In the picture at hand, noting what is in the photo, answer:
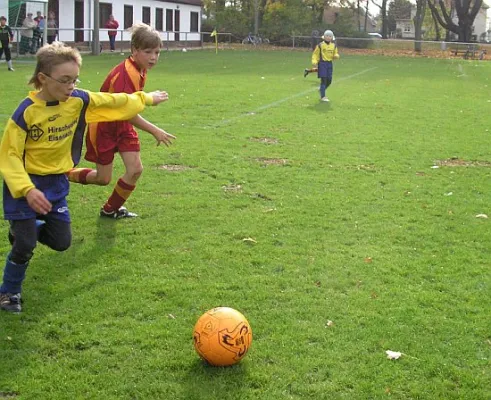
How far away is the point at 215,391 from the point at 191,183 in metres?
4.80

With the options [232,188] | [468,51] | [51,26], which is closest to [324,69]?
[232,188]

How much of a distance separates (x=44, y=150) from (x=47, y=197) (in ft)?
1.01

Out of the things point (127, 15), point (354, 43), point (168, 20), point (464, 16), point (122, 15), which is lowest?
point (354, 43)

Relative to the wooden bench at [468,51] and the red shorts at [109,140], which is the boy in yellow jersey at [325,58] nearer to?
the red shorts at [109,140]

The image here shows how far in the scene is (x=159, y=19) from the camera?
49875mm

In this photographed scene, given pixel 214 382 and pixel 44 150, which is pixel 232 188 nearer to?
pixel 44 150

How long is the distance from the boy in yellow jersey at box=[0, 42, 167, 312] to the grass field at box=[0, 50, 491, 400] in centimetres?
43

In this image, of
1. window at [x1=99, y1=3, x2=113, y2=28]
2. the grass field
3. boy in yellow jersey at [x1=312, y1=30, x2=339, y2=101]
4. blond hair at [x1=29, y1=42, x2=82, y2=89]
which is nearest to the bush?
window at [x1=99, y1=3, x2=113, y2=28]

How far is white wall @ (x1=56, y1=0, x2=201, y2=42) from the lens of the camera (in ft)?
125

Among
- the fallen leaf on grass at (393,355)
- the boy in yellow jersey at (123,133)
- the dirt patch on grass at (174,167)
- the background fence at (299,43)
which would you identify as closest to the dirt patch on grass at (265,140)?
the dirt patch on grass at (174,167)

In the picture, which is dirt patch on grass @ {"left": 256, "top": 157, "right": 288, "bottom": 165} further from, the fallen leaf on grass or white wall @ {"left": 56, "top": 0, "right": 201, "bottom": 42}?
white wall @ {"left": 56, "top": 0, "right": 201, "bottom": 42}

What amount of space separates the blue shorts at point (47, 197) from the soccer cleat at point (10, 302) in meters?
0.53

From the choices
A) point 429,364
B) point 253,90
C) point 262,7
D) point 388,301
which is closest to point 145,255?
point 388,301

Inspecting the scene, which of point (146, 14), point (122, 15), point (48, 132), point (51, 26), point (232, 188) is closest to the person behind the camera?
Answer: point (48, 132)
